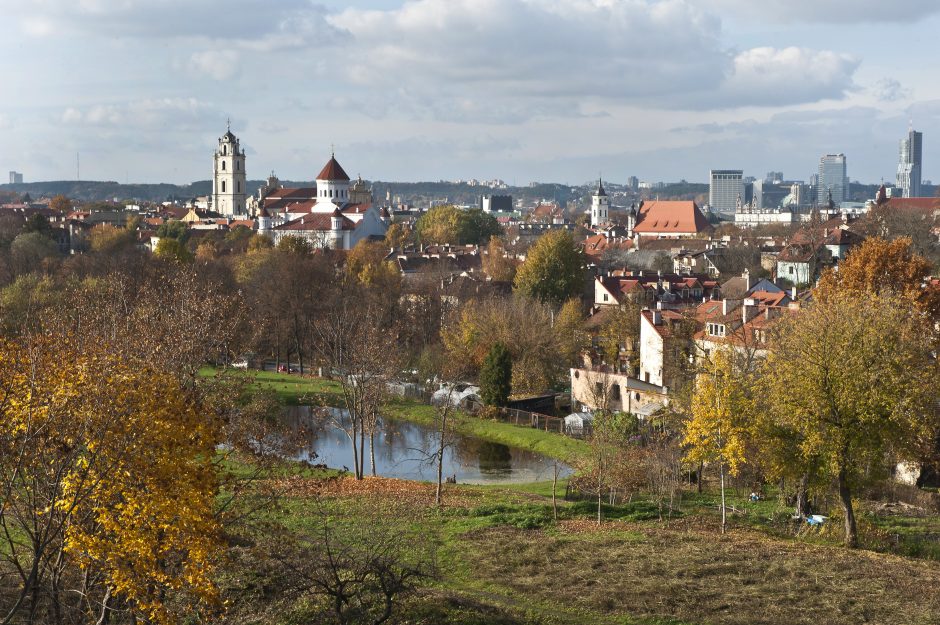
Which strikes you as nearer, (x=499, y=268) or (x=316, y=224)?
(x=499, y=268)

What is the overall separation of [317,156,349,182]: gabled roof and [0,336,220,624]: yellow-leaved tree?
103m

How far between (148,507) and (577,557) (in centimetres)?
900

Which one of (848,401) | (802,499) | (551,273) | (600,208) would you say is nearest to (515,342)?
(551,273)

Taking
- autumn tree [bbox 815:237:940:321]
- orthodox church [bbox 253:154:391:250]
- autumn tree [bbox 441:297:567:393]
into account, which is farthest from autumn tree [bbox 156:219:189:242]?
autumn tree [bbox 815:237:940:321]

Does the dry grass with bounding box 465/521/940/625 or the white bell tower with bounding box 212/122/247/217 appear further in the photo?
the white bell tower with bounding box 212/122/247/217

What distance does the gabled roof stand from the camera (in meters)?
115

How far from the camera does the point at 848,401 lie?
20.1m

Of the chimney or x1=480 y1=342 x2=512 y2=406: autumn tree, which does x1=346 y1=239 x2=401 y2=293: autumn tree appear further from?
the chimney

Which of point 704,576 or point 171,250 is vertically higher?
point 171,250

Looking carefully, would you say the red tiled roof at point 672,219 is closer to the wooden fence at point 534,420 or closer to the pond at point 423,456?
the wooden fence at point 534,420

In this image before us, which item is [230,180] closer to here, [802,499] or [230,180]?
[230,180]

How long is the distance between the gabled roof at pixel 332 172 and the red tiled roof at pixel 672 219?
35.6 m

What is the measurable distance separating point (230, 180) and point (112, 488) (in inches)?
5500

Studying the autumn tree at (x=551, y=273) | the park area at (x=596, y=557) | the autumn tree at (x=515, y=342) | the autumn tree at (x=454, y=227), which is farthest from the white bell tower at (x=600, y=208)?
the park area at (x=596, y=557)
